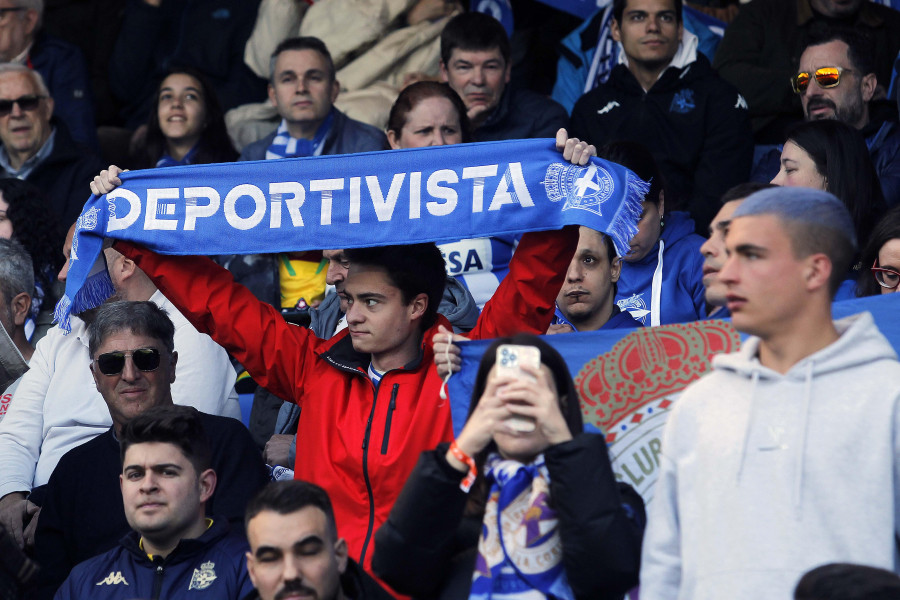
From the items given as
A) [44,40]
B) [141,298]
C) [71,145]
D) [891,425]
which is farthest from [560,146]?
[44,40]

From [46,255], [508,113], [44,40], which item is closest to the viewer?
[46,255]

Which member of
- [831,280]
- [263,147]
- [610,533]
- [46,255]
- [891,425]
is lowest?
[610,533]

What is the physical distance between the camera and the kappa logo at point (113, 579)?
4.69 metres

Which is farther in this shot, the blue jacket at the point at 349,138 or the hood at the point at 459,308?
the blue jacket at the point at 349,138

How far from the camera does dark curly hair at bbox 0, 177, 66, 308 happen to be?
7.20 meters

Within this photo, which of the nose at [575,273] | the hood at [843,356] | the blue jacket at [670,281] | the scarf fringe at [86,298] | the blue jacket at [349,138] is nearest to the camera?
the hood at [843,356]

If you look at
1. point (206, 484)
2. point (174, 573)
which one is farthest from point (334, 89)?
point (174, 573)

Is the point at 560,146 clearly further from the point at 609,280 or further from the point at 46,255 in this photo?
the point at 46,255

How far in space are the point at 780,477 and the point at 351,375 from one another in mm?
1979

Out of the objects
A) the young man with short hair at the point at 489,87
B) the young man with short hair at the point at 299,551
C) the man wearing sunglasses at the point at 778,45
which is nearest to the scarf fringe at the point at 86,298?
the young man with short hair at the point at 299,551

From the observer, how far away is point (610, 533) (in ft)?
11.7

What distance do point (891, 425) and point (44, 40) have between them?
736 cm

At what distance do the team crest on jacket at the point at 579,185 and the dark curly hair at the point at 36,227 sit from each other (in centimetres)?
338

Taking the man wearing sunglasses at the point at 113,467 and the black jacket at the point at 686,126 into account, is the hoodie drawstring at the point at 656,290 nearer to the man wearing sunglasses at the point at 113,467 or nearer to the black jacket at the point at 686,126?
the black jacket at the point at 686,126
